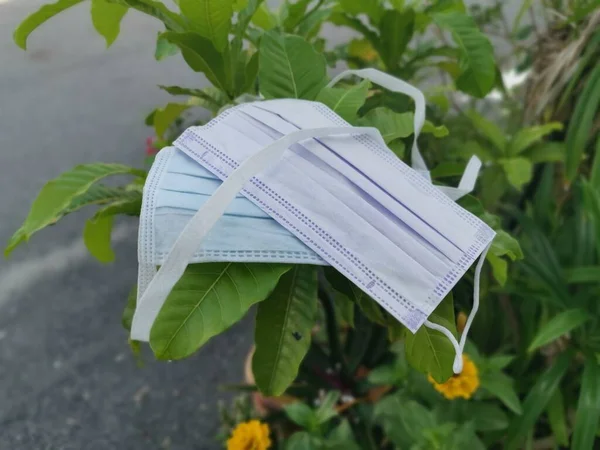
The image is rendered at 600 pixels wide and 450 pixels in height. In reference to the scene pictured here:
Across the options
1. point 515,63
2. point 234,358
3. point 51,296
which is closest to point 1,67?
point 51,296

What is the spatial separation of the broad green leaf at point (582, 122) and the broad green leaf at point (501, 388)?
420mm

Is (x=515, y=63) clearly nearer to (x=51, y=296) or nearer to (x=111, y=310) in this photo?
(x=111, y=310)

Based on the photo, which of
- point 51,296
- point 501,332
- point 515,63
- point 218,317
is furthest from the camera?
point 515,63

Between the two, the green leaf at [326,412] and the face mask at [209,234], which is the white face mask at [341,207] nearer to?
the face mask at [209,234]

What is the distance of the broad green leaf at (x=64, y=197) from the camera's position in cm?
59

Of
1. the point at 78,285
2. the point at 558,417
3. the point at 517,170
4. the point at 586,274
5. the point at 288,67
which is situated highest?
the point at 288,67

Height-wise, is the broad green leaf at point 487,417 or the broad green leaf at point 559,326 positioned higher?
the broad green leaf at point 559,326

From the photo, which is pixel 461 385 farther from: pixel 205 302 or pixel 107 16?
pixel 107 16

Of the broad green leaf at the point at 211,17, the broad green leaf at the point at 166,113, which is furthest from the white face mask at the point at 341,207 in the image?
the broad green leaf at the point at 166,113

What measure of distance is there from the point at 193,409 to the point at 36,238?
1.97ft

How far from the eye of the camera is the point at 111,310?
1.31 metres

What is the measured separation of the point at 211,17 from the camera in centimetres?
58

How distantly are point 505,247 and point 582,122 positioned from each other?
561 millimetres

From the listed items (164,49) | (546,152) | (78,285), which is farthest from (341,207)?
(78,285)
